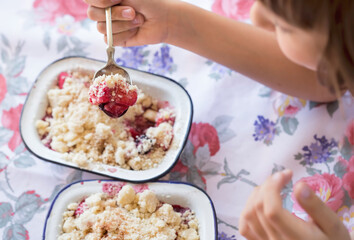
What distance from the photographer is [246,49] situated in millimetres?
833

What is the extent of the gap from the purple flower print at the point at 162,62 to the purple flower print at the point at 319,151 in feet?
1.16

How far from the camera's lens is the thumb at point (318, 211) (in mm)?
530

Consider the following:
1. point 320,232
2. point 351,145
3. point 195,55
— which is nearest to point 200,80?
point 195,55

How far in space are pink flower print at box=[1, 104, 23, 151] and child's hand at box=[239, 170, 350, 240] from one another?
1.75 ft

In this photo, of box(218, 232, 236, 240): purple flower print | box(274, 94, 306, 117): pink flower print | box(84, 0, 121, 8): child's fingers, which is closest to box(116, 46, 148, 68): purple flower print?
box(84, 0, 121, 8): child's fingers

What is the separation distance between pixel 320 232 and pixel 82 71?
1.86 feet

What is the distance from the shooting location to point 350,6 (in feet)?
1.57

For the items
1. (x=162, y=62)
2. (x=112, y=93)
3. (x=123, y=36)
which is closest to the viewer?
(x=112, y=93)

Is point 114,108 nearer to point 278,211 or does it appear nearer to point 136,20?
point 136,20

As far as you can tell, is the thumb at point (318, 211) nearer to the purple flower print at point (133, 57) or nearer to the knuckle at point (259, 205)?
the knuckle at point (259, 205)

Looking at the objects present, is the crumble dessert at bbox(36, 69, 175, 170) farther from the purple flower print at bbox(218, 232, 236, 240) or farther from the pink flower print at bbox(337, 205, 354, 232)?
the pink flower print at bbox(337, 205, 354, 232)

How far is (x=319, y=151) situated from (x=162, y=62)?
40 cm

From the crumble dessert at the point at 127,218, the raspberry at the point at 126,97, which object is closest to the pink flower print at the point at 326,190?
the crumble dessert at the point at 127,218

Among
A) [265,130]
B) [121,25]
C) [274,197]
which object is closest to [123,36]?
[121,25]
